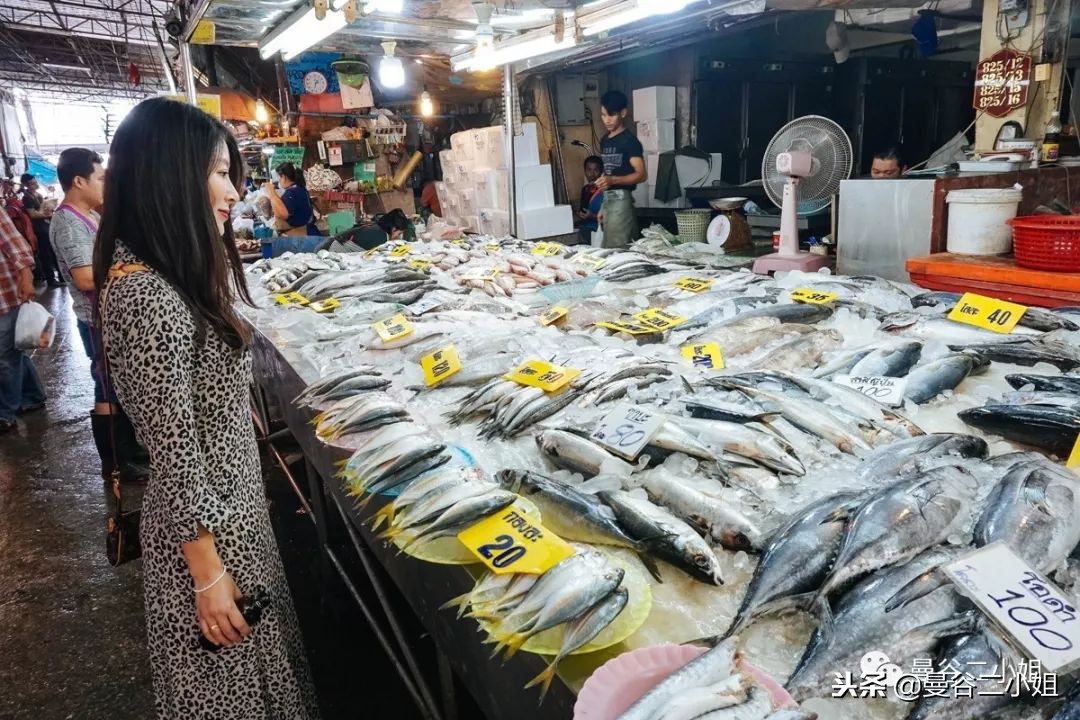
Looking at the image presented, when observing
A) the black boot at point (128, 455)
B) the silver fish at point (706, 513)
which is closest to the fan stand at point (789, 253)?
the silver fish at point (706, 513)

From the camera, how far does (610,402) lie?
2154mm

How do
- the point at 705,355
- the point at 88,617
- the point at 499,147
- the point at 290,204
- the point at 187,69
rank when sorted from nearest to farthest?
the point at 705,355 → the point at 88,617 → the point at 187,69 → the point at 499,147 → the point at 290,204

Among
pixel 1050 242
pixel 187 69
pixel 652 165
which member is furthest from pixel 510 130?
pixel 1050 242

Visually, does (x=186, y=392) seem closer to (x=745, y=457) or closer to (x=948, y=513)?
(x=745, y=457)

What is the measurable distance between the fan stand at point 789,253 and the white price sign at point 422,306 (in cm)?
233

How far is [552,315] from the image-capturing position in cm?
338

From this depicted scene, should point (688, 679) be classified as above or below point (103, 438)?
above

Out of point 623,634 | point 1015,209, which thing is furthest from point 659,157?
point 623,634

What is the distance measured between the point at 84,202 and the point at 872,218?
5401mm

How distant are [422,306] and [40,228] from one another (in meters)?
16.1

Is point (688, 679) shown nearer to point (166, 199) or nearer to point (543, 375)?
point (543, 375)

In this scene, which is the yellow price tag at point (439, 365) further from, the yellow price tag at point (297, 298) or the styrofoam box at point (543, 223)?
the styrofoam box at point (543, 223)

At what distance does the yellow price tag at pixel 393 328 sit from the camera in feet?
10.1

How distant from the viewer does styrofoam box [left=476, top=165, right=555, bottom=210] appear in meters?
7.52
